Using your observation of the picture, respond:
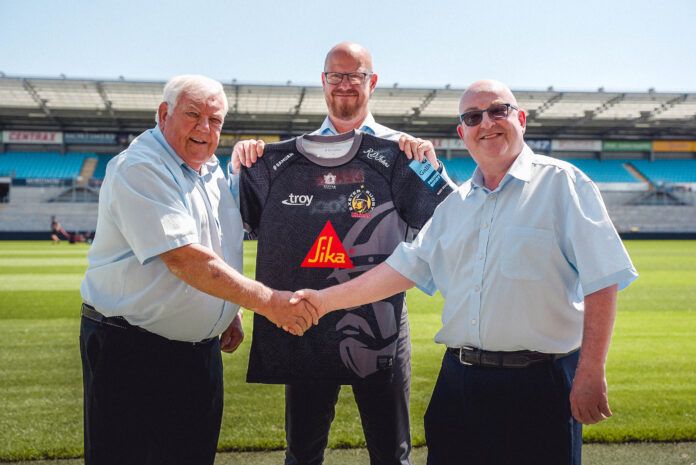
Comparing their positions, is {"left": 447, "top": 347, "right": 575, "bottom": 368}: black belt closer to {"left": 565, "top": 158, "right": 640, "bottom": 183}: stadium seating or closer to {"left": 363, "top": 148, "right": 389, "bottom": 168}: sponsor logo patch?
{"left": 363, "top": 148, "right": 389, "bottom": 168}: sponsor logo patch

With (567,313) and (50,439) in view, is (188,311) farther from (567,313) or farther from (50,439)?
(50,439)

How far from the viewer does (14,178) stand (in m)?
40.9

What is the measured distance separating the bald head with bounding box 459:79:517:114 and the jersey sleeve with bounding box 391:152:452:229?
591 millimetres

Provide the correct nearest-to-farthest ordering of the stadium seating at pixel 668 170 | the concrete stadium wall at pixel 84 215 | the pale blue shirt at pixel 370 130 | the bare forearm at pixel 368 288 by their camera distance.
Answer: the bare forearm at pixel 368 288
the pale blue shirt at pixel 370 130
the concrete stadium wall at pixel 84 215
the stadium seating at pixel 668 170

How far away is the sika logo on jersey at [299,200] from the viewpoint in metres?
3.29

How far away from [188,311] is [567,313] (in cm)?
163

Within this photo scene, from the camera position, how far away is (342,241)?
3211 mm

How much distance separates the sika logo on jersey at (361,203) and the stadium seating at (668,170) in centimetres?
4977

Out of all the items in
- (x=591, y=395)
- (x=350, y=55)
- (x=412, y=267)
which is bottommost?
(x=591, y=395)

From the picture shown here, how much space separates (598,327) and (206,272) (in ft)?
5.35

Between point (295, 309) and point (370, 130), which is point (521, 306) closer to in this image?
point (295, 309)

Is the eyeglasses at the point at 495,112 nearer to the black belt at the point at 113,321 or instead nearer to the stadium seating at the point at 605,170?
the black belt at the point at 113,321

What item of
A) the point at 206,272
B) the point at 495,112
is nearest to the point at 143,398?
the point at 206,272

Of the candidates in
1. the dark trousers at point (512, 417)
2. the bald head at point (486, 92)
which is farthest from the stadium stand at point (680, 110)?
the dark trousers at point (512, 417)
